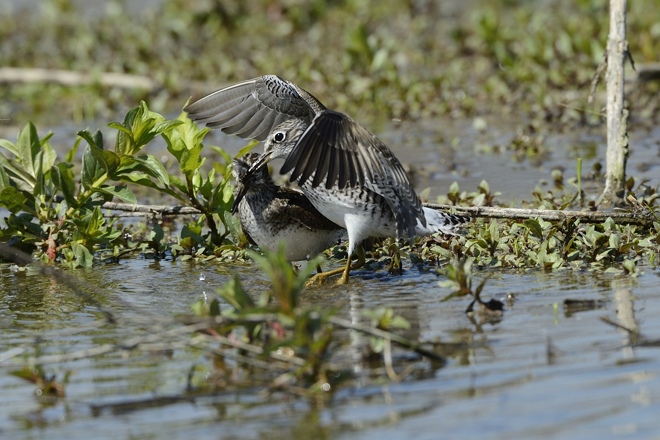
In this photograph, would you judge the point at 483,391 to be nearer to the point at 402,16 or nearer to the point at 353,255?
the point at 353,255

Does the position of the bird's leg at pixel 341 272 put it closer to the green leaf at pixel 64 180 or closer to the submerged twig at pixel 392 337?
the green leaf at pixel 64 180

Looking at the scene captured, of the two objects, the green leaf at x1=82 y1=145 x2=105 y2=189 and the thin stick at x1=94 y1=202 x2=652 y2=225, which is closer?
the thin stick at x1=94 y1=202 x2=652 y2=225

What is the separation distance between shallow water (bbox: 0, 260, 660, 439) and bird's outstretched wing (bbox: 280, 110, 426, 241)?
744 millimetres

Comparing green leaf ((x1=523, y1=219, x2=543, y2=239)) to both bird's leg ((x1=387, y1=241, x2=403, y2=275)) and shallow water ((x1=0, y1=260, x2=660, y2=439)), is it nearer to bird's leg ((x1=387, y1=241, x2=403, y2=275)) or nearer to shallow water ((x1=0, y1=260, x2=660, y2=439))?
shallow water ((x1=0, y1=260, x2=660, y2=439))

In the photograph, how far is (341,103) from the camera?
11602 millimetres

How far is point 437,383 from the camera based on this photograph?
4.11 meters

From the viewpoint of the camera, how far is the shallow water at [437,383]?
3.72 m

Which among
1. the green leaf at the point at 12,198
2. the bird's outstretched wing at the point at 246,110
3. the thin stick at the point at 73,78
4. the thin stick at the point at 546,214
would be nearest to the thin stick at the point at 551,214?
the thin stick at the point at 546,214

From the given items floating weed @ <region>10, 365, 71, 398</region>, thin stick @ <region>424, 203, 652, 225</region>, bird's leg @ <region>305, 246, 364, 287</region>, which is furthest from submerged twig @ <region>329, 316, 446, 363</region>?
thin stick @ <region>424, 203, 652, 225</region>

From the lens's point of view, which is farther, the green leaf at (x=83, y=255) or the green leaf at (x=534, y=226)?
the green leaf at (x=83, y=255)

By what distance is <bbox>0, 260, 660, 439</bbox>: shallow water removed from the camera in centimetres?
372

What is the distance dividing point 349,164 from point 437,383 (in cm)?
224

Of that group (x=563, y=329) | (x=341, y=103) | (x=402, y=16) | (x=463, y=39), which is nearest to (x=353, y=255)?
(x=563, y=329)

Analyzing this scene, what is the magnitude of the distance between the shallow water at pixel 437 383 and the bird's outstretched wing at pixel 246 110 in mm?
2199
